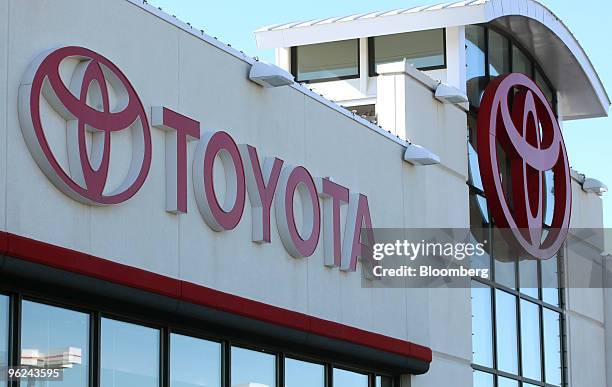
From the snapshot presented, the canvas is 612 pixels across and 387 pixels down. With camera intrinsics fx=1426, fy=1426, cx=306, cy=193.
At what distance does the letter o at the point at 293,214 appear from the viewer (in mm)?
18375

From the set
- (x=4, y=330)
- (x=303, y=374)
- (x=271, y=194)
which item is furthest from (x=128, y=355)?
(x=303, y=374)

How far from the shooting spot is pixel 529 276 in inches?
1106

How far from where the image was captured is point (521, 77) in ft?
92.1

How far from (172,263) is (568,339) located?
15555 millimetres

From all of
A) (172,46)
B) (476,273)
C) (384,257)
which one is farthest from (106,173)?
(476,273)

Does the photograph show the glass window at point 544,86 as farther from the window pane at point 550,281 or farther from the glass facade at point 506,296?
the window pane at point 550,281

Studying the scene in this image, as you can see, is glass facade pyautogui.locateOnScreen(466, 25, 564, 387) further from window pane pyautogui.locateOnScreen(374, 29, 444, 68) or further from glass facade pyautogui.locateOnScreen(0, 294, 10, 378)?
glass facade pyautogui.locateOnScreen(0, 294, 10, 378)

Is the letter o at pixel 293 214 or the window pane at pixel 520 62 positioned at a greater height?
the window pane at pixel 520 62

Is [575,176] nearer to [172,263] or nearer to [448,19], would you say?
[448,19]

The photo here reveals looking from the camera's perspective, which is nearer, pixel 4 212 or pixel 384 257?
pixel 4 212

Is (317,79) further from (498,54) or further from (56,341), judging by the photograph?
(56,341)

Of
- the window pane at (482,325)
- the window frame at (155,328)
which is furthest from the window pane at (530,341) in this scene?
the window frame at (155,328)

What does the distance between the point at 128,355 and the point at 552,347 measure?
1530 cm

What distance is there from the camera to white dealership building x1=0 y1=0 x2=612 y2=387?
14227mm
